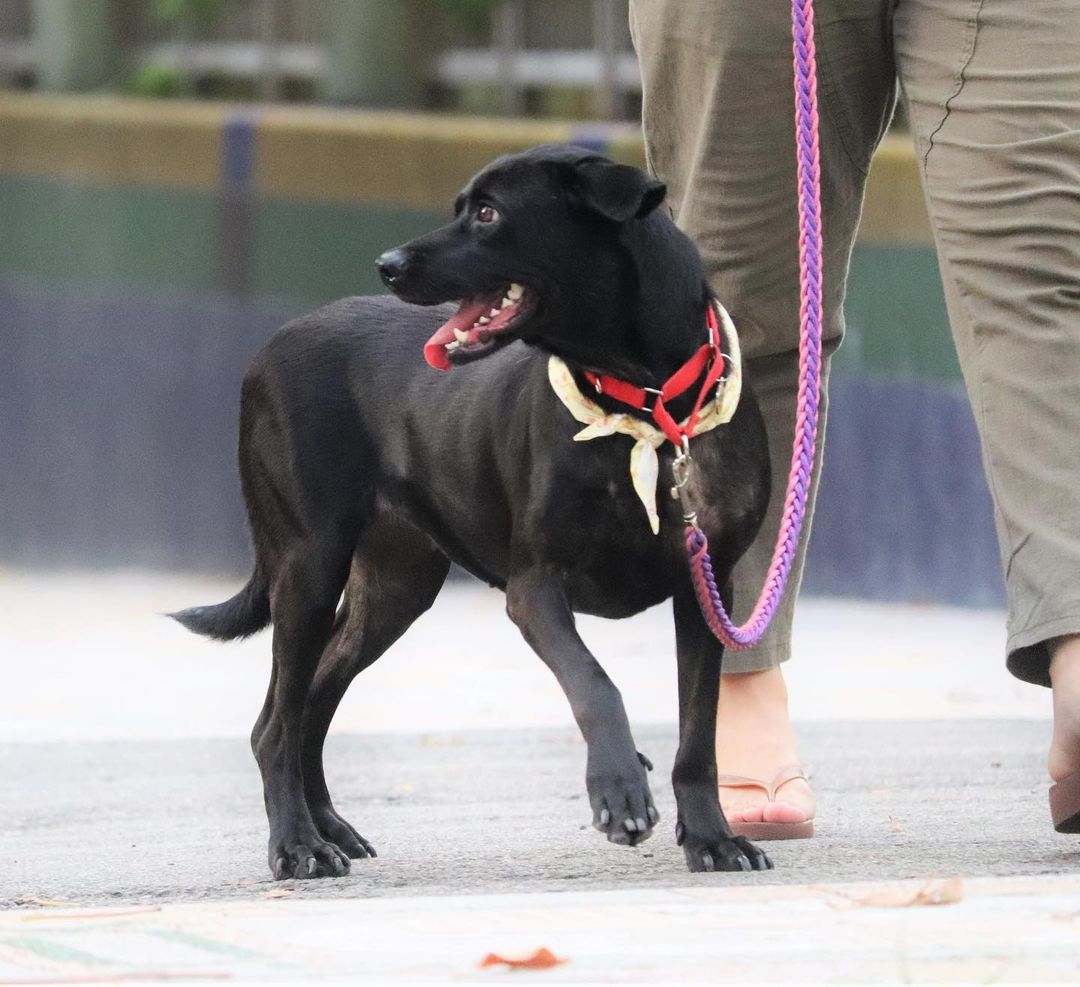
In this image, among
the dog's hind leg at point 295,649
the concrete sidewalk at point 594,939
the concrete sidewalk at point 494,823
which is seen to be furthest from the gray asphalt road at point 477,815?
the concrete sidewalk at point 594,939

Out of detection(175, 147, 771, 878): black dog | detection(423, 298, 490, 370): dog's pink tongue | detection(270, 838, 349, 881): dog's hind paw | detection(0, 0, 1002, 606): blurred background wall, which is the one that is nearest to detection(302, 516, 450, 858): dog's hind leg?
detection(175, 147, 771, 878): black dog

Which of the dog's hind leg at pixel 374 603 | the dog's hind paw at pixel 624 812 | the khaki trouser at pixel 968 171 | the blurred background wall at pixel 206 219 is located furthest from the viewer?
the blurred background wall at pixel 206 219

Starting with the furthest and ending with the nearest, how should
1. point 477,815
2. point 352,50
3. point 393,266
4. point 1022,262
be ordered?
point 352,50 < point 477,815 < point 393,266 < point 1022,262

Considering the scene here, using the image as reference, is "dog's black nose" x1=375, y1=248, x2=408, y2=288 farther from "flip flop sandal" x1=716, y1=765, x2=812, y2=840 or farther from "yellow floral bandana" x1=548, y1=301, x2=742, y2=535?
"flip flop sandal" x1=716, y1=765, x2=812, y2=840

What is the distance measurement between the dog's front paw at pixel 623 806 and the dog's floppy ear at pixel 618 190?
937 millimetres

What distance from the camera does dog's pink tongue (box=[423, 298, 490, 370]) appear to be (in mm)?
3531

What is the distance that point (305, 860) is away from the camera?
3738mm

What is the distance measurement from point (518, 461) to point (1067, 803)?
1043 mm

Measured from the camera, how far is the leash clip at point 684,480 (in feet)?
11.0

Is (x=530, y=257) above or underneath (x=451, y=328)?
above

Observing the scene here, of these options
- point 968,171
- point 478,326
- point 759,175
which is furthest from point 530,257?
point 968,171

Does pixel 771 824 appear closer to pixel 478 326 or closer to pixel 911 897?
pixel 478 326

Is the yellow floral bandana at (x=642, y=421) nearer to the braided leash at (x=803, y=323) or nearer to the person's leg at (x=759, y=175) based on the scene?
the braided leash at (x=803, y=323)

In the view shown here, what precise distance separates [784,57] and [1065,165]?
536mm
